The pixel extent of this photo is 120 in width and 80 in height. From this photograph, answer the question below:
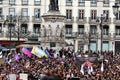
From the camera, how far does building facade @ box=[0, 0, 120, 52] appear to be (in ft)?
315

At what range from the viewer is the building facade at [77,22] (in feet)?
315

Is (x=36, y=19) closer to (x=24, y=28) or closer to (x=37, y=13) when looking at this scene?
(x=37, y=13)

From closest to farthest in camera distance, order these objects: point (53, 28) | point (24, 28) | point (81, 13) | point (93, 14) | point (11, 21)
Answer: point (53, 28) → point (11, 21) → point (81, 13) → point (93, 14) → point (24, 28)

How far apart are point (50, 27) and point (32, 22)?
147ft

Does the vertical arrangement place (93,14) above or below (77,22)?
above

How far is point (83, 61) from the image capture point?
35344mm

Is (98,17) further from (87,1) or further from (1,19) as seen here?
(1,19)

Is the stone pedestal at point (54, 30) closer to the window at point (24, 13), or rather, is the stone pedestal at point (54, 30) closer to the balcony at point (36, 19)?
the balcony at point (36, 19)

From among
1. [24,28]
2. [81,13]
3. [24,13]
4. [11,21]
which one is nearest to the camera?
[11,21]

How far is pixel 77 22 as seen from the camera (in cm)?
9638

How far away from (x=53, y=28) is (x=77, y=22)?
148 feet

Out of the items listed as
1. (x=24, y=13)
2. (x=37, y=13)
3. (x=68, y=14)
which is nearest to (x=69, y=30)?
(x=68, y=14)

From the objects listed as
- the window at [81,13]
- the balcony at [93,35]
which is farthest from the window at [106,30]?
the window at [81,13]

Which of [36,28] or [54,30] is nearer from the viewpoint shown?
[54,30]
